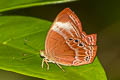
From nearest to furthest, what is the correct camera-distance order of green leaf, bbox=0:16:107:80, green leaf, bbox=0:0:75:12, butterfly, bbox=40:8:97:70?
green leaf, bbox=0:16:107:80, green leaf, bbox=0:0:75:12, butterfly, bbox=40:8:97:70

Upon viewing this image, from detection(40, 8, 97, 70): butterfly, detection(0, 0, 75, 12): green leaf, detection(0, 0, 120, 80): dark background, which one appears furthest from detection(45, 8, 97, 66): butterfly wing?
detection(0, 0, 120, 80): dark background

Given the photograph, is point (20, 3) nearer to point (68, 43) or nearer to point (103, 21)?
point (68, 43)

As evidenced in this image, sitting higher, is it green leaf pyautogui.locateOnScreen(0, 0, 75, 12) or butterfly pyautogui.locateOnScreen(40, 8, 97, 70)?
green leaf pyautogui.locateOnScreen(0, 0, 75, 12)

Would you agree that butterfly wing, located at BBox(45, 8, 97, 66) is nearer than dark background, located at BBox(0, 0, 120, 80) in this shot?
Yes

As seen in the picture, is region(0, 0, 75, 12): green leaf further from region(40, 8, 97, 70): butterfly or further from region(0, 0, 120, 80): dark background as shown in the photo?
region(0, 0, 120, 80): dark background

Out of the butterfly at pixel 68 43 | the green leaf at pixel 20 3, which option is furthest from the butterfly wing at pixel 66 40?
the green leaf at pixel 20 3

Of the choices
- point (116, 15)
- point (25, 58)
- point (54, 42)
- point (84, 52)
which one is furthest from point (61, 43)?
point (116, 15)
